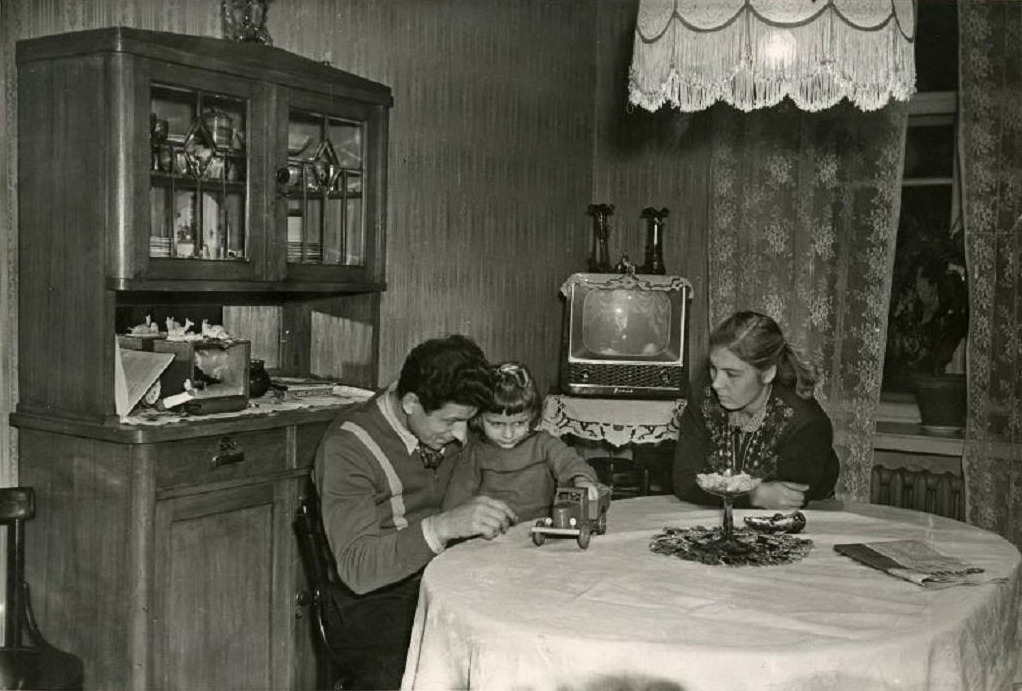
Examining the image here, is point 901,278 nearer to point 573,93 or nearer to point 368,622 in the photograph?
point 573,93

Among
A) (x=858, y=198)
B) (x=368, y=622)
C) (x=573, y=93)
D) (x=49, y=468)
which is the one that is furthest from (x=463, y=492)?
(x=573, y=93)

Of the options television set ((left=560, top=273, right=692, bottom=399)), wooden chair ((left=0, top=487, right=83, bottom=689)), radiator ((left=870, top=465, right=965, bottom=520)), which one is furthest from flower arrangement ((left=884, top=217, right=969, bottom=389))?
wooden chair ((left=0, top=487, right=83, bottom=689))

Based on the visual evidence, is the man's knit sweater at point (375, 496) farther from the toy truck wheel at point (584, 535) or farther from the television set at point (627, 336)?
the television set at point (627, 336)

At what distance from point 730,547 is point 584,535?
1.04 ft

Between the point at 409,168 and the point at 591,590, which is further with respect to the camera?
the point at 409,168

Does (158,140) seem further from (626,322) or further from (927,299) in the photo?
(927,299)

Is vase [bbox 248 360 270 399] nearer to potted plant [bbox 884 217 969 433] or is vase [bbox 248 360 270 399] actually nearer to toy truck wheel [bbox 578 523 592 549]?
toy truck wheel [bbox 578 523 592 549]

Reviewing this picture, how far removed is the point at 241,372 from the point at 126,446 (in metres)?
0.47

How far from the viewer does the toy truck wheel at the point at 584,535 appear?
2.36 m

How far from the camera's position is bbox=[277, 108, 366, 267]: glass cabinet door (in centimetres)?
319

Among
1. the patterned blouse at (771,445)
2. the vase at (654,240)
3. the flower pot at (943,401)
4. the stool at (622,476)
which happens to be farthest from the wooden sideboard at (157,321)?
the flower pot at (943,401)

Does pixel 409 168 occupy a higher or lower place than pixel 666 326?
higher

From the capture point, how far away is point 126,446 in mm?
2617

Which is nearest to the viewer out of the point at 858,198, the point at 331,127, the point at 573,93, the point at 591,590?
the point at 591,590
